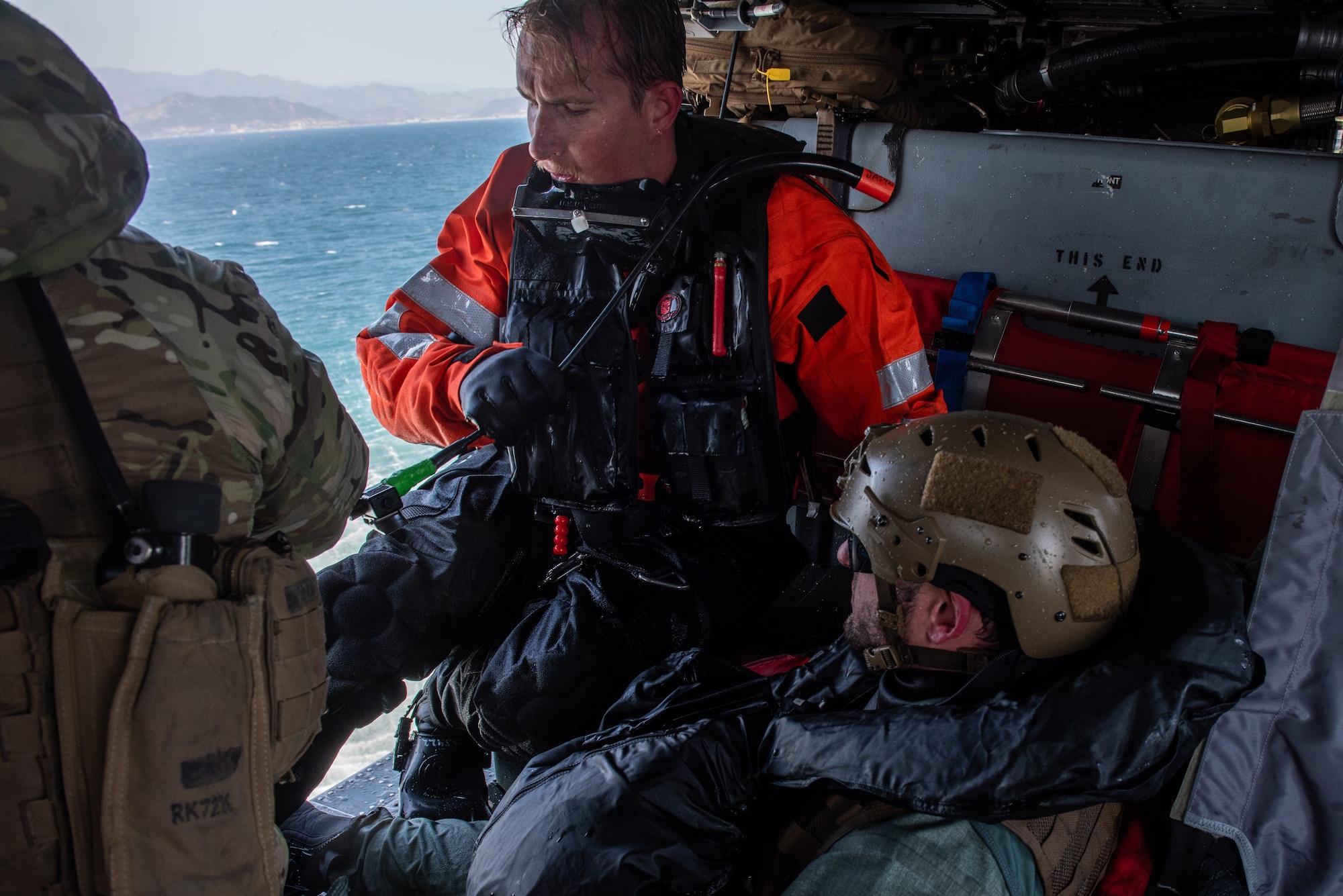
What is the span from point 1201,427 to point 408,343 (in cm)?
165

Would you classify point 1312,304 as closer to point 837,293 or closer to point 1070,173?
point 1070,173

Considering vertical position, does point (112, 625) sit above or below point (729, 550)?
above

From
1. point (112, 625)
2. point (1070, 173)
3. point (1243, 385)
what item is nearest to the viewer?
point (112, 625)

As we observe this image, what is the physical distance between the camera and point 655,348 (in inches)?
76.8

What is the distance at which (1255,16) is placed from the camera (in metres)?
2.22

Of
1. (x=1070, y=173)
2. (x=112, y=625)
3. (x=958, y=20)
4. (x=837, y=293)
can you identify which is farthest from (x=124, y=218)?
(x=958, y=20)

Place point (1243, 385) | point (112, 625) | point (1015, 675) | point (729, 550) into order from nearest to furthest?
point (112, 625) → point (1015, 675) → point (1243, 385) → point (729, 550)

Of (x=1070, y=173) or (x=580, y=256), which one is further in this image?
(x=1070, y=173)

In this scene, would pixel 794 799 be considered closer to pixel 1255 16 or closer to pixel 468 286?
pixel 468 286

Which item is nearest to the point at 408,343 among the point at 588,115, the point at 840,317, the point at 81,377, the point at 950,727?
the point at 588,115

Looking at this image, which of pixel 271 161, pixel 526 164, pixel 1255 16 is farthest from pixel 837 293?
pixel 271 161

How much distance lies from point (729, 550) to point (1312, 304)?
137 centimetres

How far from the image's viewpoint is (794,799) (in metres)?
1.35

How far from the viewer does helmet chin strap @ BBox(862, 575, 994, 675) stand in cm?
132
